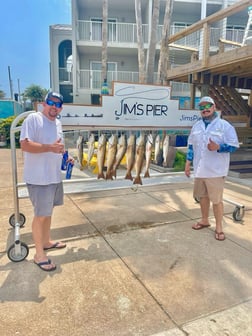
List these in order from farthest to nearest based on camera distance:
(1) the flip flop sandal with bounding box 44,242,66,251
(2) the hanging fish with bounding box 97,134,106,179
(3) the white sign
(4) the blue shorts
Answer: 1. (3) the white sign
2. (2) the hanging fish with bounding box 97,134,106,179
3. (1) the flip flop sandal with bounding box 44,242,66,251
4. (4) the blue shorts

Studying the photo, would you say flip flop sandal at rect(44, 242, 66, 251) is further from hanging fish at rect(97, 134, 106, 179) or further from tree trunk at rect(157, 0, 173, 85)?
tree trunk at rect(157, 0, 173, 85)

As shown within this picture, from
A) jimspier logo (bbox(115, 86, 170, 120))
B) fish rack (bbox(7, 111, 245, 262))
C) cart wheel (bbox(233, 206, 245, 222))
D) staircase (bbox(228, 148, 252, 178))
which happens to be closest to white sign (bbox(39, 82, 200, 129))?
jimspier logo (bbox(115, 86, 170, 120))

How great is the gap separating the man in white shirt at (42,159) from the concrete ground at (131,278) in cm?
36

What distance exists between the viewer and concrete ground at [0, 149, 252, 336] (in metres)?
1.99

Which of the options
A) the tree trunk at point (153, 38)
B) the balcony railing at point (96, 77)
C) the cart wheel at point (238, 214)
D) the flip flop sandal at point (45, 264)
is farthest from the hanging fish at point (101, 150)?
the balcony railing at point (96, 77)

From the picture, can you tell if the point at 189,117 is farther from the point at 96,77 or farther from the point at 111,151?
the point at 96,77

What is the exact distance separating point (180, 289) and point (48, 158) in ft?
5.75

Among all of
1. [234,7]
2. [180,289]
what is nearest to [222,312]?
[180,289]

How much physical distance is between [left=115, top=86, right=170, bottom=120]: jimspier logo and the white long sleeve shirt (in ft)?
2.84

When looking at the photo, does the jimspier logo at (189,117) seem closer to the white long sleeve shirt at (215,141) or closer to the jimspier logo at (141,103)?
the jimspier logo at (141,103)

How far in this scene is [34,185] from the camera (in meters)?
2.60

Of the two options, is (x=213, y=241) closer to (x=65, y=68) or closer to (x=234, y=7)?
(x=234, y=7)

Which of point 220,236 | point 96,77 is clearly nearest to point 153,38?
point 96,77

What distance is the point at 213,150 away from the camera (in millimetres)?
3184
